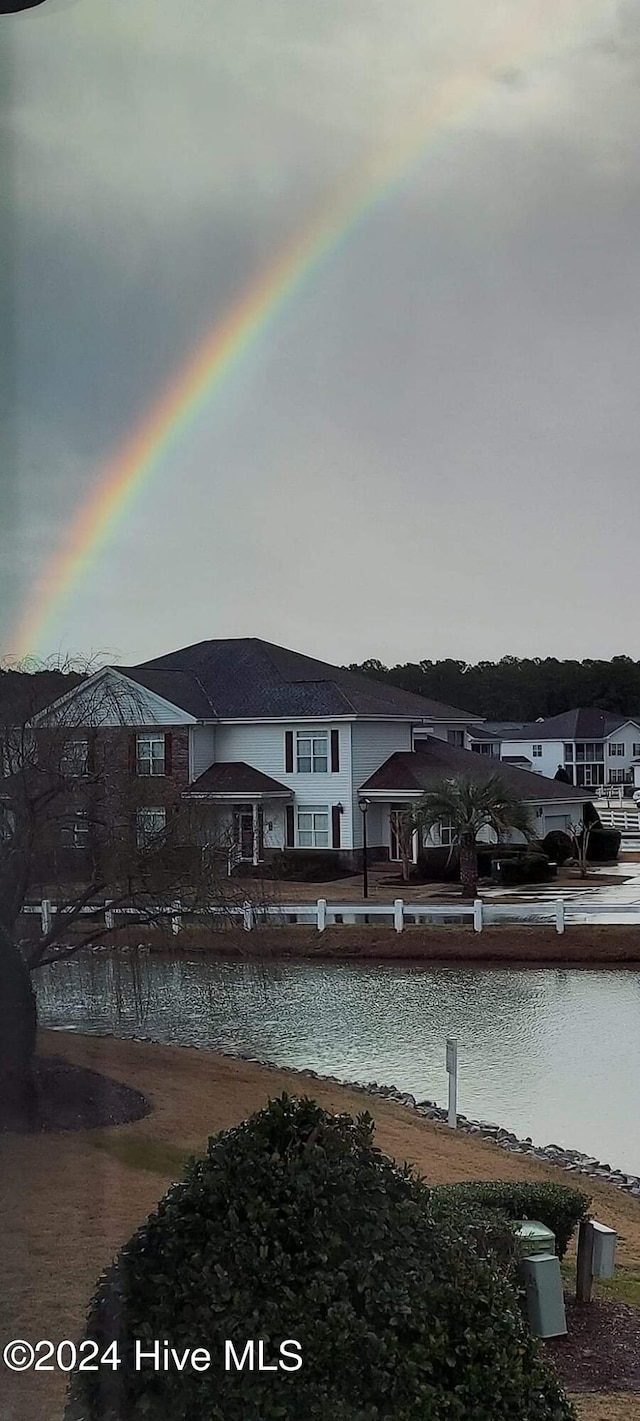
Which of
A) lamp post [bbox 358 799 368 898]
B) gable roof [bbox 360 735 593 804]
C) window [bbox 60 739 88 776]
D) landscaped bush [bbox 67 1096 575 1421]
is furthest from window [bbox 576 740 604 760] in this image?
landscaped bush [bbox 67 1096 575 1421]

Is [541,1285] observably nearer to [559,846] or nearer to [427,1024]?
[559,846]

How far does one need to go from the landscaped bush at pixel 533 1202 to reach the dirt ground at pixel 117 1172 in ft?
1.04

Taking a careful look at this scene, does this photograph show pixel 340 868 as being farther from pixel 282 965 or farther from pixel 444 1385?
pixel 444 1385

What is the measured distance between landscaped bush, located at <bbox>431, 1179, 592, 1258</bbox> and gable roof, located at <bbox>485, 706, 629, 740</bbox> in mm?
868

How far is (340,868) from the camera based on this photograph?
262cm

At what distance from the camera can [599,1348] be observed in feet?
5.25

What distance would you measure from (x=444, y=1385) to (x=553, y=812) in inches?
71.0

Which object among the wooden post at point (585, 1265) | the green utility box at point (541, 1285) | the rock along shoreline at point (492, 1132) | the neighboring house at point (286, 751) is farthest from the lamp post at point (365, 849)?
the green utility box at point (541, 1285)

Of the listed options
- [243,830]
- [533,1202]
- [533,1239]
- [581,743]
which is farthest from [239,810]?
[533,1239]

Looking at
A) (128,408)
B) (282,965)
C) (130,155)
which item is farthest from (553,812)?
(130,155)

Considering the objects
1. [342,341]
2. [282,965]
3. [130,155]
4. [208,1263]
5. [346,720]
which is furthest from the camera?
[282,965]

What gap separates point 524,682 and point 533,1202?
3.12 feet

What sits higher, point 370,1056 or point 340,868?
point 340,868

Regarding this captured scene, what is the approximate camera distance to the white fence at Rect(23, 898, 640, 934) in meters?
2.60
